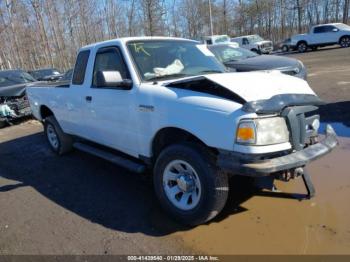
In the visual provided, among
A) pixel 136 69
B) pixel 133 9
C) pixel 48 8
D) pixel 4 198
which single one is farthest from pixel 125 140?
pixel 133 9

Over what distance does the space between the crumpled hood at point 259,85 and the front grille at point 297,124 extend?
221 mm

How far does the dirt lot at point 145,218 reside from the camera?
127 inches

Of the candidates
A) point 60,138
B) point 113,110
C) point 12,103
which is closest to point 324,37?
point 12,103

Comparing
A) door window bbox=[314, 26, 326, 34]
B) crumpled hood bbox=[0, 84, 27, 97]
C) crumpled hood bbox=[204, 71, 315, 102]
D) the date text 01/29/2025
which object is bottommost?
the date text 01/29/2025

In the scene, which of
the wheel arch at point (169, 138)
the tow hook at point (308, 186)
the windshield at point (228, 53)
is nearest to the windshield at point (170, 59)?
the wheel arch at point (169, 138)

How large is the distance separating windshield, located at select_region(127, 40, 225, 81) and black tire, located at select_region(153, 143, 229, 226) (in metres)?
1.07

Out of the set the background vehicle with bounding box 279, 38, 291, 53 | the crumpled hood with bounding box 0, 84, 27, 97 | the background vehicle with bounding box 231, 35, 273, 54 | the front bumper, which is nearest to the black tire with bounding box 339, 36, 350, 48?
the background vehicle with bounding box 279, 38, 291, 53

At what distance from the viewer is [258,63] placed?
9125 millimetres

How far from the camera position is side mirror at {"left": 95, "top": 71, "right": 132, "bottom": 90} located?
383cm

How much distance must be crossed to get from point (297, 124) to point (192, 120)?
99cm

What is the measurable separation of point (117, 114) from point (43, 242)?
5.61ft

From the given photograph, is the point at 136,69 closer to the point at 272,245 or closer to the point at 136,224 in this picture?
the point at 136,224

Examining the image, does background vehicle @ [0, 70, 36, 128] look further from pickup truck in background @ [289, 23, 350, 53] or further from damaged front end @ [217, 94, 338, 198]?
pickup truck in background @ [289, 23, 350, 53]

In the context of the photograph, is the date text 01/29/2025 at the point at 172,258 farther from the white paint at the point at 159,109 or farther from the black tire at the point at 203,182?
the white paint at the point at 159,109
